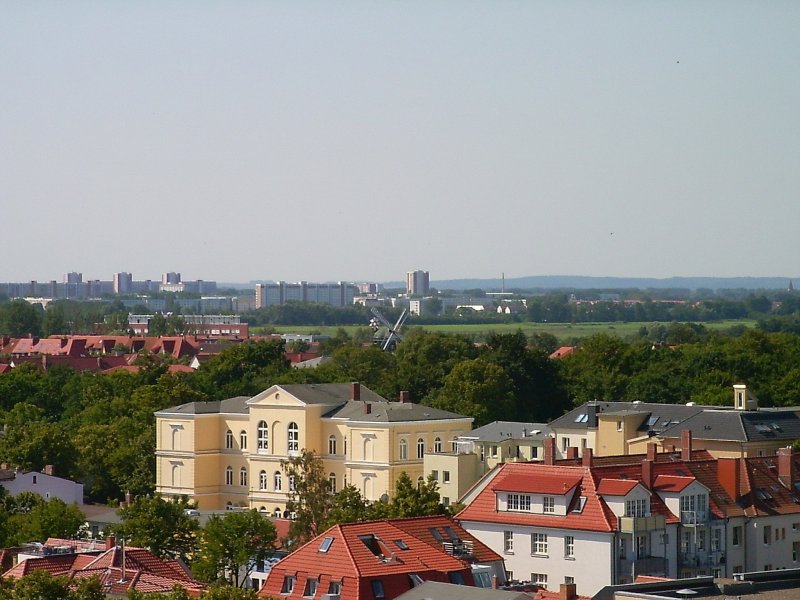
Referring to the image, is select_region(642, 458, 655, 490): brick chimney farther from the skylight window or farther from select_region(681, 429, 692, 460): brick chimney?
the skylight window

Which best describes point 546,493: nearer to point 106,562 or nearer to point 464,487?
point 106,562

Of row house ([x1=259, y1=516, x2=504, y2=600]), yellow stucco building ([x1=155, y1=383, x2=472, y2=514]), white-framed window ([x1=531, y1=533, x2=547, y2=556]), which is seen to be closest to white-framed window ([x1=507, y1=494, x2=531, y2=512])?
white-framed window ([x1=531, y1=533, x2=547, y2=556])

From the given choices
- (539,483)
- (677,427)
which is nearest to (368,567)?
(539,483)

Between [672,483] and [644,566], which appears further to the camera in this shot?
[672,483]

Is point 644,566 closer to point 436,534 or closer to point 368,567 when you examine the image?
point 436,534

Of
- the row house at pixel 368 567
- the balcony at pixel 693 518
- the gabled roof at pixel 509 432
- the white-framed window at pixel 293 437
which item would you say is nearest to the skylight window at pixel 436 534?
the row house at pixel 368 567
